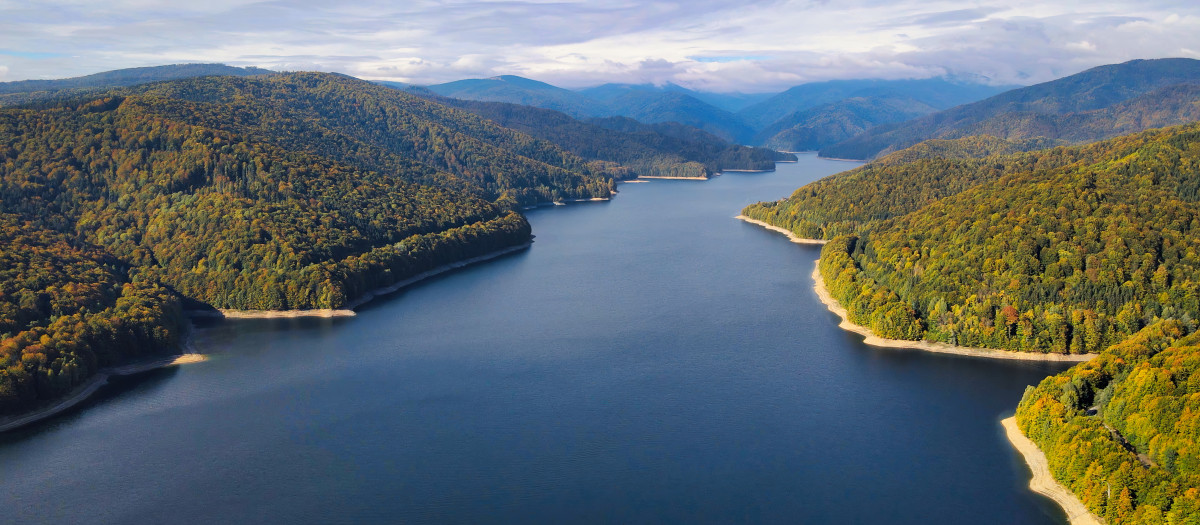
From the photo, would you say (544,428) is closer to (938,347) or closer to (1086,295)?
(938,347)

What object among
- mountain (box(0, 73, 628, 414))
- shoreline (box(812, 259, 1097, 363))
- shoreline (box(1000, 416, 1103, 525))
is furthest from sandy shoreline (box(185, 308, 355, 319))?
shoreline (box(1000, 416, 1103, 525))

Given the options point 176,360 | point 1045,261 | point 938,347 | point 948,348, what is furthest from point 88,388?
point 1045,261

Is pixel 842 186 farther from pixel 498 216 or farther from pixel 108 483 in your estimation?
pixel 108 483

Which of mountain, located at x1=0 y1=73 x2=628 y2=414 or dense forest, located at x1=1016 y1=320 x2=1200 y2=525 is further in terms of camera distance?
mountain, located at x1=0 y1=73 x2=628 y2=414

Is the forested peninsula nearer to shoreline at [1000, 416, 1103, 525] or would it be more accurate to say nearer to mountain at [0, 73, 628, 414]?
shoreline at [1000, 416, 1103, 525]

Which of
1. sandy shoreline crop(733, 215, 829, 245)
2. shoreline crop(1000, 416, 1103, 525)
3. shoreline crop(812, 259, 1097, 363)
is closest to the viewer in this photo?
shoreline crop(1000, 416, 1103, 525)

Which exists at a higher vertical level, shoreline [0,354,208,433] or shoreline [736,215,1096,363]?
shoreline [736,215,1096,363]

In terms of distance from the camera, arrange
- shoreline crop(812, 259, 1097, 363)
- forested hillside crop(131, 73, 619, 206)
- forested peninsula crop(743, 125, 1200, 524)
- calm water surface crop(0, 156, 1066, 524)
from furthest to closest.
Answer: forested hillside crop(131, 73, 619, 206) → shoreline crop(812, 259, 1097, 363) → calm water surface crop(0, 156, 1066, 524) → forested peninsula crop(743, 125, 1200, 524)
